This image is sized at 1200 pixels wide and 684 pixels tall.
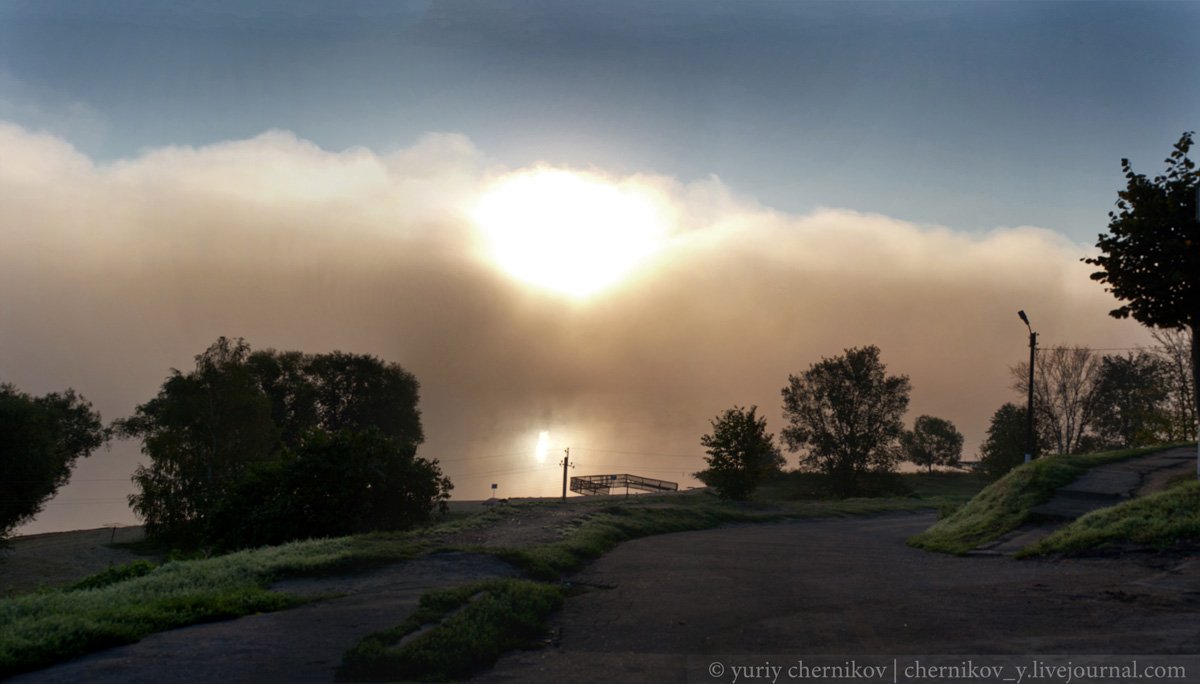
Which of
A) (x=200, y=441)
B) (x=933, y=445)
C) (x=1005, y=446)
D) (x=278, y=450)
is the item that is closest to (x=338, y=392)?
(x=278, y=450)

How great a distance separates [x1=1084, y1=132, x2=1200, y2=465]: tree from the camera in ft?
54.4

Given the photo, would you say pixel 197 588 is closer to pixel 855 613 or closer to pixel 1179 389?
pixel 855 613

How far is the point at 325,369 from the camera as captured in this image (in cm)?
6938

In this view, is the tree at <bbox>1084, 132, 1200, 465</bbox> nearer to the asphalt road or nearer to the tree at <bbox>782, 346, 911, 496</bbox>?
the asphalt road

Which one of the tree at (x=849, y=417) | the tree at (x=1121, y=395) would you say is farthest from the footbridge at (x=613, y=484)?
the tree at (x=1121, y=395)

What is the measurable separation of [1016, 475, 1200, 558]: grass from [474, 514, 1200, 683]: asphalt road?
66 cm

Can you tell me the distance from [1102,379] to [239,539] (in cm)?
5928

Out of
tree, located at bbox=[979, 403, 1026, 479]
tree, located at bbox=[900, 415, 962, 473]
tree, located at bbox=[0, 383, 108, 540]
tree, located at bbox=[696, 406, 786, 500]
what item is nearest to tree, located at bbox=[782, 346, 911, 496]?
tree, located at bbox=[979, 403, 1026, 479]

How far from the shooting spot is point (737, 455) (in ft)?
127

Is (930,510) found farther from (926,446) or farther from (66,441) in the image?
(926,446)

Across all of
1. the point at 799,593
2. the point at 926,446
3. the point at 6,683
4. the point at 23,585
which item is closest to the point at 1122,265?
the point at 799,593

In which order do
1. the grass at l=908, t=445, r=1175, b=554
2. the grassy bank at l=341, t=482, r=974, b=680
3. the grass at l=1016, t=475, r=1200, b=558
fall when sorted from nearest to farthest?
the grassy bank at l=341, t=482, r=974, b=680 < the grass at l=1016, t=475, r=1200, b=558 < the grass at l=908, t=445, r=1175, b=554

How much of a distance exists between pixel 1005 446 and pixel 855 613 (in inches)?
2018

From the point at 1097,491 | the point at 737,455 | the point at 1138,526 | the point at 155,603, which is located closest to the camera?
the point at 155,603
